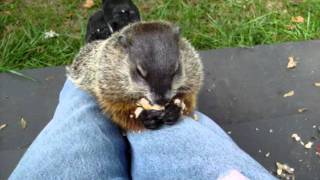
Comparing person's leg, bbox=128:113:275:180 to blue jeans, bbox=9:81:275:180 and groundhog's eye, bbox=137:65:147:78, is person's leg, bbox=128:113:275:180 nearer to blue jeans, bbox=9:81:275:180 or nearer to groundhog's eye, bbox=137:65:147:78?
blue jeans, bbox=9:81:275:180

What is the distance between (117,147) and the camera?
1339 mm

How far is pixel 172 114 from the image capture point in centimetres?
126

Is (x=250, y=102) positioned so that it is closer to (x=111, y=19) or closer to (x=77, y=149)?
(x=111, y=19)

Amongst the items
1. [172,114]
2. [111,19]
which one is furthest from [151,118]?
[111,19]

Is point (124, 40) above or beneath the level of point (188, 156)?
above

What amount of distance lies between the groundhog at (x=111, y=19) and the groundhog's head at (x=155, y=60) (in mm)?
542

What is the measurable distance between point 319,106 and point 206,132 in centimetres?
73

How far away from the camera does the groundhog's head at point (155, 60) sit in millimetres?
1124

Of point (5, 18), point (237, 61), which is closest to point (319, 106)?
point (237, 61)

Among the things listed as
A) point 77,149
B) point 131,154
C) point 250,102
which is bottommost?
point 250,102

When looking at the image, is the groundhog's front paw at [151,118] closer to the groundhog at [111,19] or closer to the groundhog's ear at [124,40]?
the groundhog's ear at [124,40]

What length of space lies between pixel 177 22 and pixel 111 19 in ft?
1.47

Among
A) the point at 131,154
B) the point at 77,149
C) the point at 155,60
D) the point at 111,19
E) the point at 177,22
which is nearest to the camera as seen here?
the point at 155,60

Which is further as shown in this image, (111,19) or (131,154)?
(111,19)
